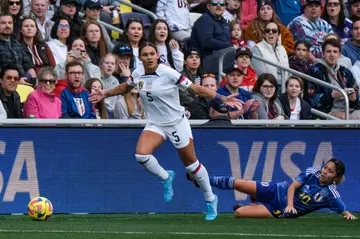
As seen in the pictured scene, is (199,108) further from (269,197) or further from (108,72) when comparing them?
(269,197)

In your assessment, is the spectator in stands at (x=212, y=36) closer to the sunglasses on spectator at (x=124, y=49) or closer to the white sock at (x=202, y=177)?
the sunglasses on spectator at (x=124, y=49)

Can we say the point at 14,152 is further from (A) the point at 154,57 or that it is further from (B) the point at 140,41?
(B) the point at 140,41

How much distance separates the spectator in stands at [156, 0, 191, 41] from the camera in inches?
715

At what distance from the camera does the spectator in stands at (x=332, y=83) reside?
1664cm

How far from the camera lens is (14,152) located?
1387 centimetres

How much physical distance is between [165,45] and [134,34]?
1.96 feet

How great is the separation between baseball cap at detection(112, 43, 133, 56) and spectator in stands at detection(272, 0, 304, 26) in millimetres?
4380

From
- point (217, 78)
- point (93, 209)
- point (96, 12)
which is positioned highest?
point (96, 12)

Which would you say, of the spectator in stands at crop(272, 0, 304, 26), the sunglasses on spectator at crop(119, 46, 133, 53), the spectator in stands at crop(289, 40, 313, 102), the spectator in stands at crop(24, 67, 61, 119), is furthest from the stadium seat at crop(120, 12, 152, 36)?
the spectator in stands at crop(24, 67, 61, 119)

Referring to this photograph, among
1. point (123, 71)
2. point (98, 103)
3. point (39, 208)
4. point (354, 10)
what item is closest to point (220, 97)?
point (39, 208)

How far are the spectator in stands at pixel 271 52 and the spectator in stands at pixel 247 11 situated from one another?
1501mm

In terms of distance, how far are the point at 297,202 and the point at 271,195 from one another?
40cm

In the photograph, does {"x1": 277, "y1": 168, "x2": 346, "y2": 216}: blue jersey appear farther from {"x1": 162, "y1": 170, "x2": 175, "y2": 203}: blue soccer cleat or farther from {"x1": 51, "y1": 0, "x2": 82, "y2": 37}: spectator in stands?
{"x1": 51, "y1": 0, "x2": 82, "y2": 37}: spectator in stands

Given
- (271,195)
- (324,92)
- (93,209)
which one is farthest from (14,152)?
(324,92)
